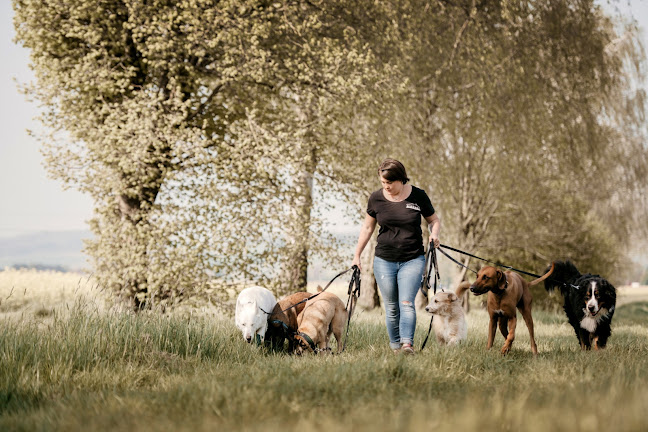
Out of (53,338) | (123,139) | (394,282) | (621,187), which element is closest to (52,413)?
(53,338)

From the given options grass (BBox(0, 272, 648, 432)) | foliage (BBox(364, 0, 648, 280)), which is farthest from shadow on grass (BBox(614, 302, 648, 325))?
grass (BBox(0, 272, 648, 432))

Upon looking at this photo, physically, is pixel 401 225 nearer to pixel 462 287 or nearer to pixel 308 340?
pixel 308 340

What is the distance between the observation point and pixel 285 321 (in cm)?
743

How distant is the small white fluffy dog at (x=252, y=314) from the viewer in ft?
22.4

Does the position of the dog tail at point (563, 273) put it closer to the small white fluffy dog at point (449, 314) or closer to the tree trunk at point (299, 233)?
the small white fluffy dog at point (449, 314)

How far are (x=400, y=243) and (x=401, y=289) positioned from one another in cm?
53

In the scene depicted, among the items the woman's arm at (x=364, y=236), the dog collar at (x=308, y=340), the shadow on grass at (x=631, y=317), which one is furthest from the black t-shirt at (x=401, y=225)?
the shadow on grass at (x=631, y=317)

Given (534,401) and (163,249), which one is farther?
(163,249)

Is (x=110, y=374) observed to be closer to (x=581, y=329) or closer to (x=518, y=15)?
(x=581, y=329)

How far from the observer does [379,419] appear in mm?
3549

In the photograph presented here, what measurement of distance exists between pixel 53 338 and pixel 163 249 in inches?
246

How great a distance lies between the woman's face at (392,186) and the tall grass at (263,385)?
186 cm

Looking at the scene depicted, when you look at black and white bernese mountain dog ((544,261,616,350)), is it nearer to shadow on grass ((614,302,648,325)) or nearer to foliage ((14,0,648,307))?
foliage ((14,0,648,307))

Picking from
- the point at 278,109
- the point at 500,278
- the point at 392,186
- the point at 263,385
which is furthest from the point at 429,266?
the point at 278,109
